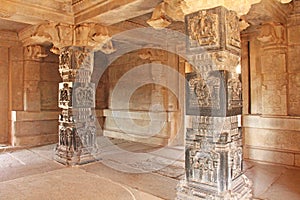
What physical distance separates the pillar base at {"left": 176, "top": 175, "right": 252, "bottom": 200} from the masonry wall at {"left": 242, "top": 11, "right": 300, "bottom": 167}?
191 centimetres

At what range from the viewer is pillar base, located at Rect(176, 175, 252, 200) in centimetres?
239

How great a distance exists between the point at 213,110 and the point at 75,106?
8.63ft

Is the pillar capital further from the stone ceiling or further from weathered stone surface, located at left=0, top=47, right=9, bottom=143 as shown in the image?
weathered stone surface, located at left=0, top=47, right=9, bottom=143

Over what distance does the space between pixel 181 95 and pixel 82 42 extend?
8.77 ft

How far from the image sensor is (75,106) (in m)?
4.30

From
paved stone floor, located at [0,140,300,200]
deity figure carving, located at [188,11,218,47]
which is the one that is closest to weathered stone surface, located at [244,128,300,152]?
paved stone floor, located at [0,140,300,200]

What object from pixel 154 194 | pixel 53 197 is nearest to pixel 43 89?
pixel 53 197

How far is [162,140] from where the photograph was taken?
234 inches

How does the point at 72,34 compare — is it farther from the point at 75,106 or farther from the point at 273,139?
the point at 273,139

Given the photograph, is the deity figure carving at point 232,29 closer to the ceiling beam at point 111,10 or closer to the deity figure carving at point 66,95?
the ceiling beam at point 111,10

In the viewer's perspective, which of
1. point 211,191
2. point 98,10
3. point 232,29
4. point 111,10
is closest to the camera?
point 211,191

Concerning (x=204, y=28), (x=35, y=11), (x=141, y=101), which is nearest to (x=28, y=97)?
(x=141, y=101)

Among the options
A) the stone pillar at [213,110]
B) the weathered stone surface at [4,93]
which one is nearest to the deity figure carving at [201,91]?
the stone pillar at [213,110]

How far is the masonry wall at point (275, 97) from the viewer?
13.5 feet
